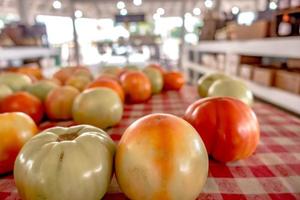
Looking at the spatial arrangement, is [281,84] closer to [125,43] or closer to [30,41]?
[30,41]

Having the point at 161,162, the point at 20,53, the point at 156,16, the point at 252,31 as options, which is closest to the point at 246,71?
the point at 252,31

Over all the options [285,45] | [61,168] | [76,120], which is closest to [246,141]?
[61,168]

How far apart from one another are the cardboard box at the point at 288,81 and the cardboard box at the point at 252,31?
0.37 m

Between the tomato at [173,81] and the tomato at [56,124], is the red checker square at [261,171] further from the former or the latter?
the tomato at [173,81]

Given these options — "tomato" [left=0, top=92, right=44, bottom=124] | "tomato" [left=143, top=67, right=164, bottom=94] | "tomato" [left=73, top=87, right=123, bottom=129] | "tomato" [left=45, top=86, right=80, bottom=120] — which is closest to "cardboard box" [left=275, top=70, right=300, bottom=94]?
"tomato" [left=143, top=67, right=164, bottom=94]

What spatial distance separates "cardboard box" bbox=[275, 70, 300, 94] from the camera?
4.01 feet

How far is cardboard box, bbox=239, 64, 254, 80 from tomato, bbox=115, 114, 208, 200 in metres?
1.47

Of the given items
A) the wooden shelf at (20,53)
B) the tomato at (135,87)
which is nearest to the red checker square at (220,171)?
the tomato at (135,87)

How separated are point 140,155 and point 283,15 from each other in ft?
4.73

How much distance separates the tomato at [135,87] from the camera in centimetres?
116

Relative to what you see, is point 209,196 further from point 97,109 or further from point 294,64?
point 294,64

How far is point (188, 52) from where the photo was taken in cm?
458

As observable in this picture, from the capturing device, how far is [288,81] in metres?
1.30

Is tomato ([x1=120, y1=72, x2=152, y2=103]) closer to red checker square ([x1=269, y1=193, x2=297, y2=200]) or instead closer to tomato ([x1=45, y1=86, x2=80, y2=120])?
tomato ([x1=45, y1=86, x2=80, y2=120])
